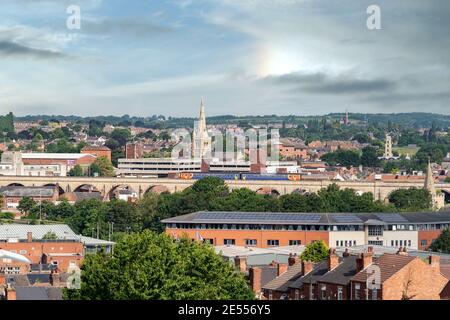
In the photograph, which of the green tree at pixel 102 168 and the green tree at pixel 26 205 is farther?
the green tree at pixel 102 168

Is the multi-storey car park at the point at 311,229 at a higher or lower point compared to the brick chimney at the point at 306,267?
lower

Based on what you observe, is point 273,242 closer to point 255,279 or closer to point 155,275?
point 255,279

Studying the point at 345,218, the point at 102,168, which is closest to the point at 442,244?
the point at 345,218

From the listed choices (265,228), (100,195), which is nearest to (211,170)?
(100,195)

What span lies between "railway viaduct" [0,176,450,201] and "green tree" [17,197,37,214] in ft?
73.7

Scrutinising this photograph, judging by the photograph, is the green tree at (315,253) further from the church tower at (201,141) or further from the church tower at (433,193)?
the church tower at (201,141)

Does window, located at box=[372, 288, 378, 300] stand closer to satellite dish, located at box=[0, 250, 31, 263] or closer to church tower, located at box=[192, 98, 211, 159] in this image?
satellite dish, located at box=[0, 250, 31, 263]

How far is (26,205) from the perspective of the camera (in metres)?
110

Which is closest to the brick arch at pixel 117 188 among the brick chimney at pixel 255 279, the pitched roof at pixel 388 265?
the brick chimney at pixel 255 279

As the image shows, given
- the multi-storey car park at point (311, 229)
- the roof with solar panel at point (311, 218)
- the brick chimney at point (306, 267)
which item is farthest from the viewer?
the roof with solar panel at point (311, 218)

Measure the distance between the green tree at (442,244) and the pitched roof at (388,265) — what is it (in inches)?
1265

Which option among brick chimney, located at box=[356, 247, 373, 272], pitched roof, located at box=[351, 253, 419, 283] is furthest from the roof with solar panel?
pitched roof, located at box=[351, 253, 419, 283]

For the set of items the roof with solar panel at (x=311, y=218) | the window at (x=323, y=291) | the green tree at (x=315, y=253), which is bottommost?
the roof with solar panel at (x=311, y=218)

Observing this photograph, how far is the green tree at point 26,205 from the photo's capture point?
358 ft
